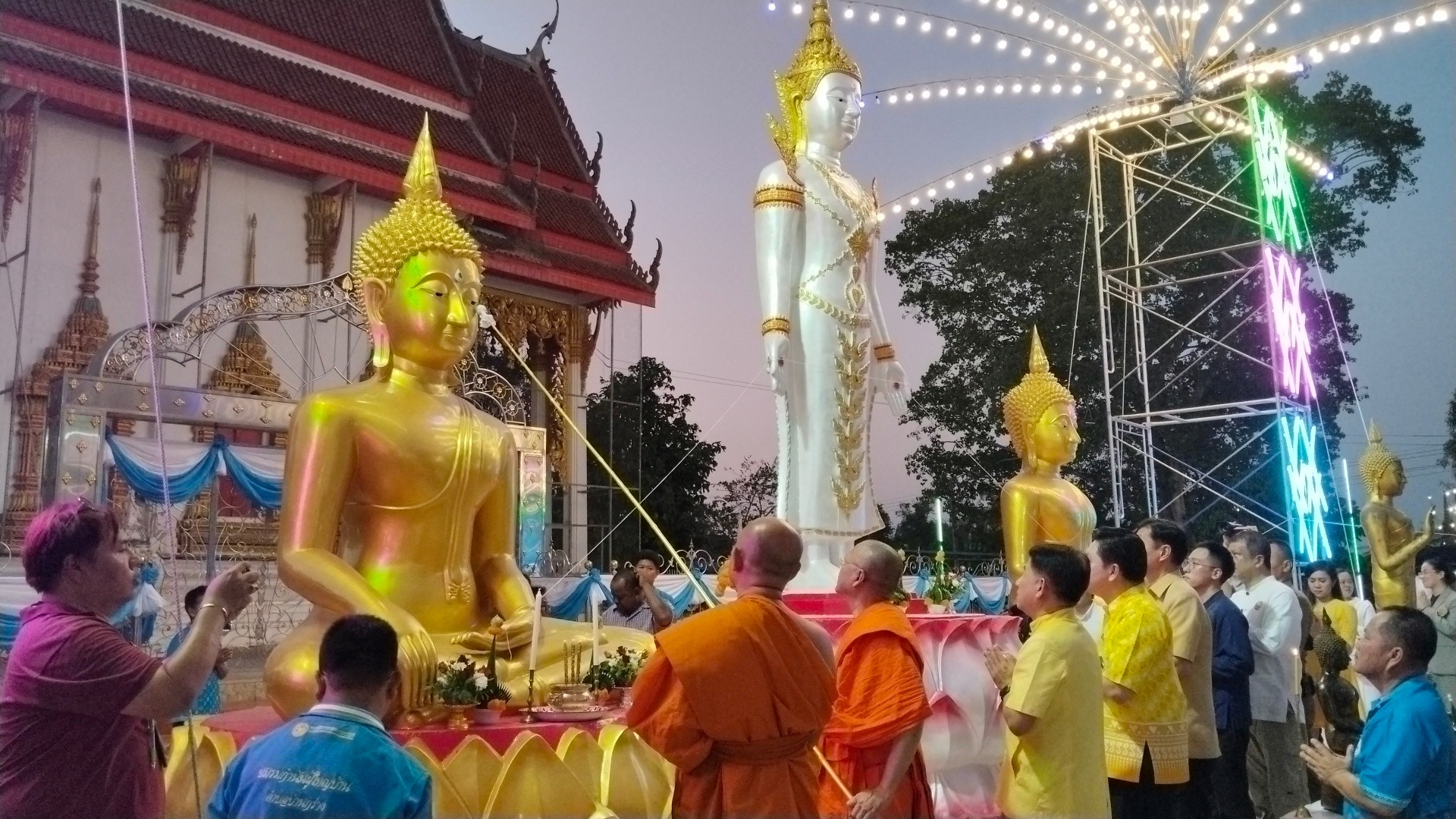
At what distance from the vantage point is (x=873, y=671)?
298 centimetres

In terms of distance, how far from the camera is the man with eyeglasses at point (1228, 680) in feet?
13.8

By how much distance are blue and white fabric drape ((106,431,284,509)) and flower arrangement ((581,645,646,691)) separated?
5722 mm

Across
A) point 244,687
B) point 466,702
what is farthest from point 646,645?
point 244,687

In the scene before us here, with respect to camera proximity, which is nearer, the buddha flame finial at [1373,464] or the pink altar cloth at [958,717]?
the pink altar cloth at [958,717]

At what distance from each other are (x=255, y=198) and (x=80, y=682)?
11.6 m

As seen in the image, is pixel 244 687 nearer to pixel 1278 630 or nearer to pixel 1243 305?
pixel 1278 630

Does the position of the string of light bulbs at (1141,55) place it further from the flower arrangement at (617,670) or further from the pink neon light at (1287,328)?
the flower arrangement at (617,670)

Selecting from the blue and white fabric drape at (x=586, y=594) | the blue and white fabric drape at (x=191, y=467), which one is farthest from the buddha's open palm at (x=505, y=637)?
the blue and white fabric drape at (x=586, y=594)

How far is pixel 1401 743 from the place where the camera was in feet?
7.82

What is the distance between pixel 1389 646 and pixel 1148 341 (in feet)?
46.2

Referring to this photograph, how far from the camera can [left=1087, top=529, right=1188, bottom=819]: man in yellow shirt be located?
10.6 feet

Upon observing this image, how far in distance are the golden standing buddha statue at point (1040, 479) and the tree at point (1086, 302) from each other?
9084mm

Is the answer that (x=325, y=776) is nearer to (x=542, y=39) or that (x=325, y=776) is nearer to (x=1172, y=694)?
(x=1172, y=694)

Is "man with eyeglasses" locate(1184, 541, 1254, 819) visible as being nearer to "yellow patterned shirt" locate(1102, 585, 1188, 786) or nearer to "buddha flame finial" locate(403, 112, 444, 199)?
"yellow patterned shirt" locate(1102, 585, 1188, 786)
